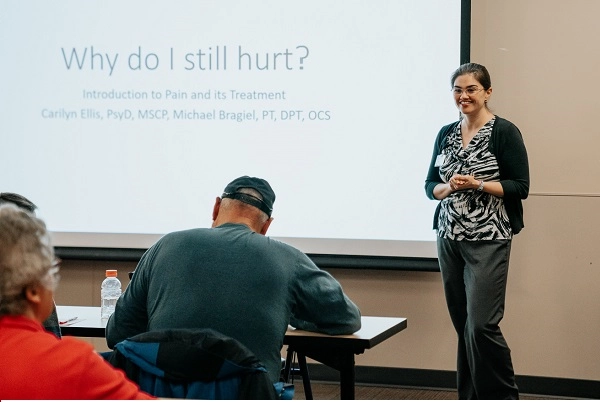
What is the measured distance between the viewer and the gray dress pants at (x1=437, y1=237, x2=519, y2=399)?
160 inches

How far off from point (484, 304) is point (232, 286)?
183cm

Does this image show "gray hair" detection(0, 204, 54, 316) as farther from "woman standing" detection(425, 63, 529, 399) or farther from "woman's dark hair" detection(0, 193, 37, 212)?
"woman standing" detection(425, 63, 529, 399)

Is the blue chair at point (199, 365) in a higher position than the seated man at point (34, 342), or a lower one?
lower

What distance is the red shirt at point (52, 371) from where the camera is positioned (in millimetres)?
1558

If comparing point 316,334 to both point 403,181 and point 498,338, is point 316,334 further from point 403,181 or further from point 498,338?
point 403,181

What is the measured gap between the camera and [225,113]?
5125 mm

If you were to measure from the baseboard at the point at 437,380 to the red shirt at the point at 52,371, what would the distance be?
364cm

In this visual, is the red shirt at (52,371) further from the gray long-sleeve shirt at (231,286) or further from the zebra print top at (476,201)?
the zebra print top at (476,201)

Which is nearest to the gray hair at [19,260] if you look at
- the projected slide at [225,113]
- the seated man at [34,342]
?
the seated man at [34,342]

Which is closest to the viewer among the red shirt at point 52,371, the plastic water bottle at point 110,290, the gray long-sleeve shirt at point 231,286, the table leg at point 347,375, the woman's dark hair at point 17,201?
the red shirt at point 52,371

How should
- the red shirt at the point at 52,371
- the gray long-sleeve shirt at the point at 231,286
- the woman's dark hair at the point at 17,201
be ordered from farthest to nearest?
the woman's dark hair at the point at 17,201 → the gray long-sleeve shirt at the point at 231,286 → the red shirt at the point at 52,371

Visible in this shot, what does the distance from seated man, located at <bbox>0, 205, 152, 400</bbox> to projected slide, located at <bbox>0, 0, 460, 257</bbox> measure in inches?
130

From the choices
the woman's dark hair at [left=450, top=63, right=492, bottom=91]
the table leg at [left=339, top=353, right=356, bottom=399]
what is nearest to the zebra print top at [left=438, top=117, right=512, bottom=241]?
the woman's dark hair at [left=450, top=63, right=492, bottom=91]

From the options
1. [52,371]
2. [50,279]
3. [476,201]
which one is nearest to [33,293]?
[50,279]
